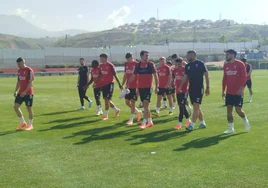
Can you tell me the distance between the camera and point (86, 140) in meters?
10.4

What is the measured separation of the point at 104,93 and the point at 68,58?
6796 cm

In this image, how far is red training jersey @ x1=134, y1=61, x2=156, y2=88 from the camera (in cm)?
1233

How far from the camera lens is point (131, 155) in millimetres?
8586

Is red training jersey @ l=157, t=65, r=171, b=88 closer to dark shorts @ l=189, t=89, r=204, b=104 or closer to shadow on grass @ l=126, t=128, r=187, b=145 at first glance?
dark shorts @ l=189, t=89, r=204, b=104

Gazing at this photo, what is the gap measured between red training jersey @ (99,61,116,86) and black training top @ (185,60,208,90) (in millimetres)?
3699

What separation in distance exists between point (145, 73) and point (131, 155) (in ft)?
14.0

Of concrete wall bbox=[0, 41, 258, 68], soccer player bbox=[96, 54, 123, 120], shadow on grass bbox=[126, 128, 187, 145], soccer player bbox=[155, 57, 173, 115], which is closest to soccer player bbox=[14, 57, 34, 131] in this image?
soccer player bbox=[96, 54, 123, 120]

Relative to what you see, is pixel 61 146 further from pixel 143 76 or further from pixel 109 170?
pixel 143 76

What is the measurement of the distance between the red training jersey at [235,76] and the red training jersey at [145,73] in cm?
252

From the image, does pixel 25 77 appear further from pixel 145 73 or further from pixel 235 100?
pixel 235 100

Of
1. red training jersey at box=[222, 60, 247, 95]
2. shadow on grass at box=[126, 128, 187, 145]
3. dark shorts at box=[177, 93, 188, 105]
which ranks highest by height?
red training jersey at box=[222, 60, 247, 95]

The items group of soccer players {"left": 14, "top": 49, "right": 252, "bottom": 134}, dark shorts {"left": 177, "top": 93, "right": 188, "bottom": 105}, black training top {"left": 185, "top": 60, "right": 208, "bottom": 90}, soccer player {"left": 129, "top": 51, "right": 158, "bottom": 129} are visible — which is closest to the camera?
group of soccer players {"left": 14, "top": 49, "right": 252, "bottom": 134}

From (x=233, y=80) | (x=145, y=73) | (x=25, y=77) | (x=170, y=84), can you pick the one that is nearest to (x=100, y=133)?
(x=145, y=73)

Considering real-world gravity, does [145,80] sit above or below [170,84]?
above
